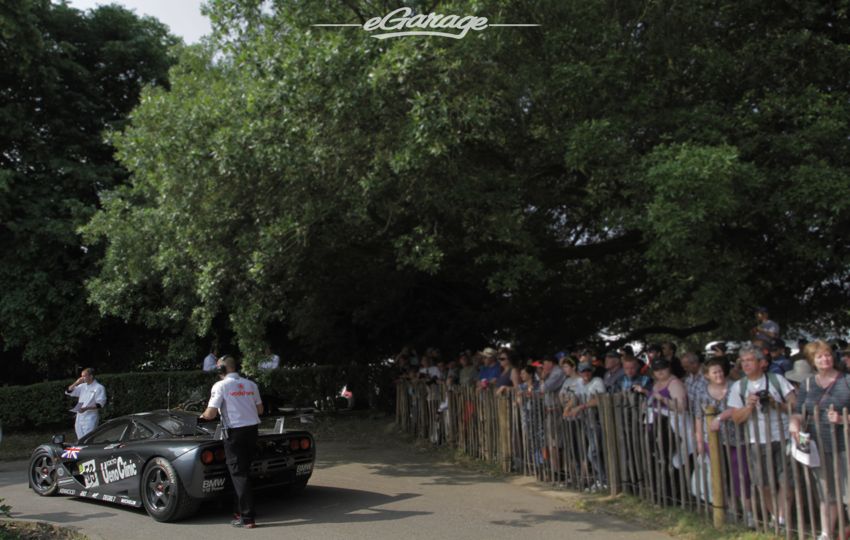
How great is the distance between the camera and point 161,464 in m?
7.57

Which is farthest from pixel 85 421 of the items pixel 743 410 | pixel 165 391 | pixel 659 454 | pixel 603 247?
pixel 743 410

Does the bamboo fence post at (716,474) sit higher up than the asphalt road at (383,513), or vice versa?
the bamboo fence post at (716,474)

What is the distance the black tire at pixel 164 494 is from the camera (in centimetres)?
741

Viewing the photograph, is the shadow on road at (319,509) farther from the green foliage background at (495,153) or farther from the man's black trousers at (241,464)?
the green foliage background at (495,153)

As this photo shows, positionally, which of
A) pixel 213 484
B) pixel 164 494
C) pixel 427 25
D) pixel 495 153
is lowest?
pixel 164 494

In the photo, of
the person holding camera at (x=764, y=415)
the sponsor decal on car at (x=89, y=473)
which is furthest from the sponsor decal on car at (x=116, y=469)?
the person holding camera at (x=764, y=415)

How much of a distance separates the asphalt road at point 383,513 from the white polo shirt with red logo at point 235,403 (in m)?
1.10

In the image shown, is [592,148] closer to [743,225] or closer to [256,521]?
[743,225]

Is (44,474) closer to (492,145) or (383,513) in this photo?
(383,513)

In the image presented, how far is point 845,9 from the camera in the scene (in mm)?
11664

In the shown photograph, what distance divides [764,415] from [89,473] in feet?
25.1

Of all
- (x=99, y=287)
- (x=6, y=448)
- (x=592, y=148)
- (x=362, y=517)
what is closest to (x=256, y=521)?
(x=362, y=517)

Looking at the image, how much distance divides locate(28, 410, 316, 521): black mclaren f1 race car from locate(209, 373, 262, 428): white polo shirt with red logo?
453mm

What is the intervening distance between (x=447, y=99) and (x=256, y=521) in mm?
5854
